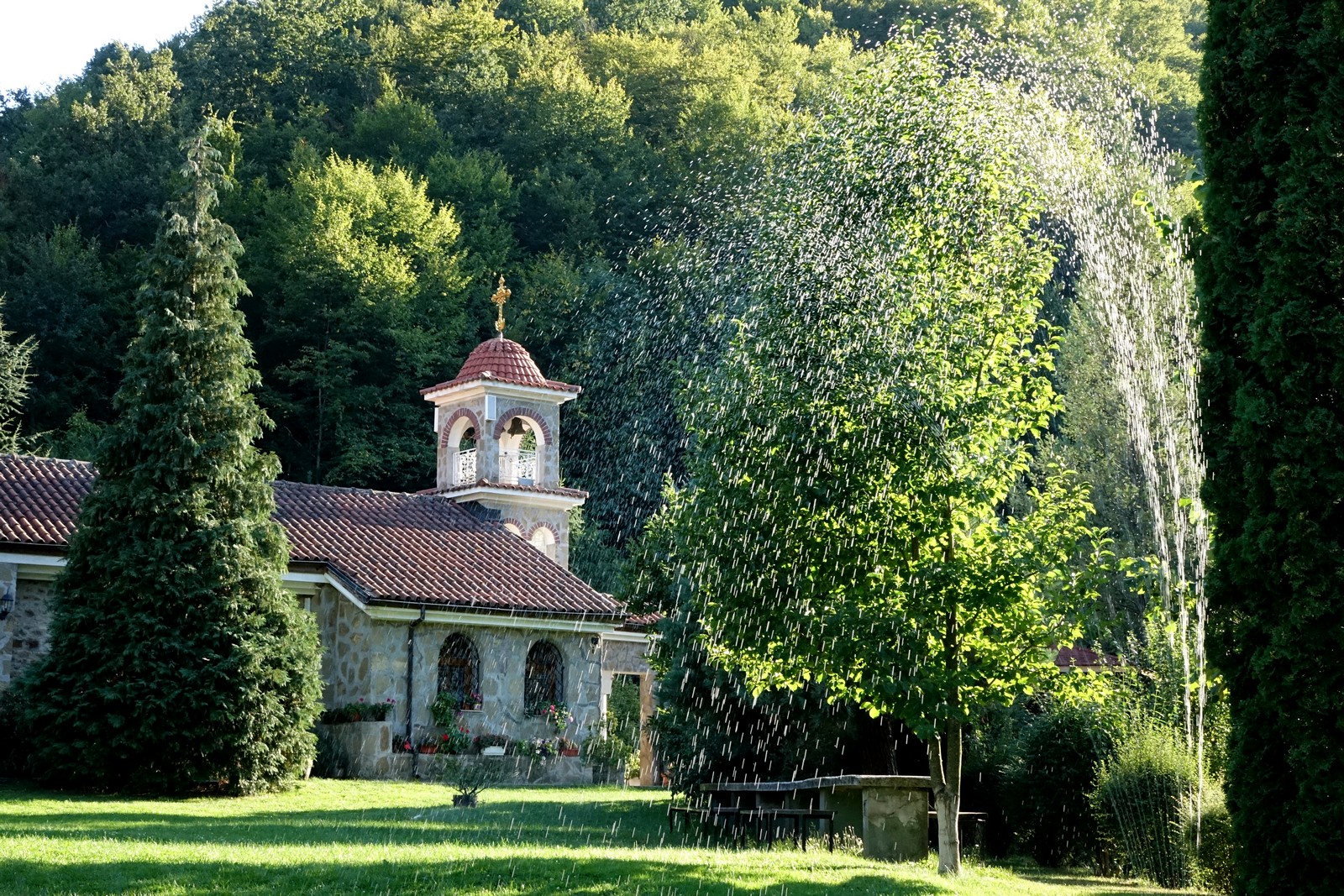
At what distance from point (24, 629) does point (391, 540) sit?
7.23 metres

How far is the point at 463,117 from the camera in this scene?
A: 51219mm

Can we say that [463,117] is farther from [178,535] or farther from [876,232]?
[876,232]

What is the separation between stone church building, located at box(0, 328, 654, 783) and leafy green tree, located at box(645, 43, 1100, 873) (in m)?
12.5

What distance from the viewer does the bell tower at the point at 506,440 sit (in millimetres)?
30047

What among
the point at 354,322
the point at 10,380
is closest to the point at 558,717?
the point at 10,380

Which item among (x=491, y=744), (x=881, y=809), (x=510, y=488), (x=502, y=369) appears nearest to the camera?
(x=881, y=809)

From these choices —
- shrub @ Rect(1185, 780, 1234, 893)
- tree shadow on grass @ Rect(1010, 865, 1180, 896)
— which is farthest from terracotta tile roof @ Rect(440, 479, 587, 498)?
shrub @ Rect(1185, 780, 1234, 893)

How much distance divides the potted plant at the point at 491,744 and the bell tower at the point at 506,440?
5.65 metres

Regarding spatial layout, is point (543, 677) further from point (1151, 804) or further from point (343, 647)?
point (1151, 804)

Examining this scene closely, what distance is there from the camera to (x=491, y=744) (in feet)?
83.5

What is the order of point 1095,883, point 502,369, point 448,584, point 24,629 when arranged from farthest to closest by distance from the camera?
point 502,369 < point 448,584 < point 24,629 < point 1095,883

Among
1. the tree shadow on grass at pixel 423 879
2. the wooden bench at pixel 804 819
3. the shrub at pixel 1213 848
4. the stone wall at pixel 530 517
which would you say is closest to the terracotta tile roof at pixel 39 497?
the stone wall at pixel 530 517

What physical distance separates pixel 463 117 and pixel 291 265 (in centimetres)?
1164

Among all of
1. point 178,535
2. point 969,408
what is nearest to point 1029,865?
point 969,408
